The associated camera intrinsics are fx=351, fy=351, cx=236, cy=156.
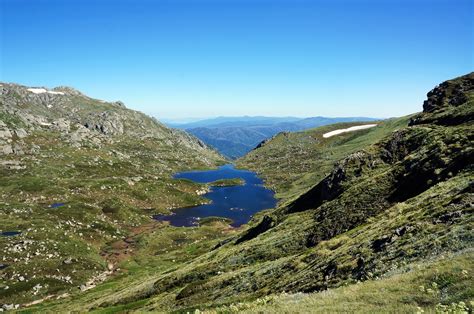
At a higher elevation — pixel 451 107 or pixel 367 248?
pixel 451 107

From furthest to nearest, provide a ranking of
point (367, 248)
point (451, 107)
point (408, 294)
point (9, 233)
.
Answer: point (9, 233), point (451, 107), point (367, 248), point (408, 294)

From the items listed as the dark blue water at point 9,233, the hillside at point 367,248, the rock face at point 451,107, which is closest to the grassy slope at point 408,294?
the hillside at point 367,248

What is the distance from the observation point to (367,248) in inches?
1340

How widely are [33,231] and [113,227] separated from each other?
104ft

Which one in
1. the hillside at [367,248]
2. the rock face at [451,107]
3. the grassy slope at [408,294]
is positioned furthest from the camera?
the rock face at [451,107]

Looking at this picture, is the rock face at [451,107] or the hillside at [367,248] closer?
the hillside at [367,248]

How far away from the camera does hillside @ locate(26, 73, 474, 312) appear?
64.7 ft

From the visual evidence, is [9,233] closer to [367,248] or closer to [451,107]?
[367,248]

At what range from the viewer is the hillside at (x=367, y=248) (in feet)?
64.7

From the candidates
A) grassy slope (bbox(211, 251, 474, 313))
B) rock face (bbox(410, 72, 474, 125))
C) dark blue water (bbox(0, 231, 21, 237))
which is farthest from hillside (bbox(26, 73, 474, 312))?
dark blue water (bbox(0, 231, 21, 237))

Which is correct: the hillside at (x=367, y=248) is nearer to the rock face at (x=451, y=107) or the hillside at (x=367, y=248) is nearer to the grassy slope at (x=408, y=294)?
the grassy slope at (x=408, y=294)

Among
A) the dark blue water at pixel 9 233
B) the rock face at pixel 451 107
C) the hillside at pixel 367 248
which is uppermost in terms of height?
the rock face at pixel 451 107

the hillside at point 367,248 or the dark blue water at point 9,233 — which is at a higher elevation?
the hillside at point 367,248

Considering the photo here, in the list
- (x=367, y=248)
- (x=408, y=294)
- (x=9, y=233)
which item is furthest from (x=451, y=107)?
(x=9, y=233)
